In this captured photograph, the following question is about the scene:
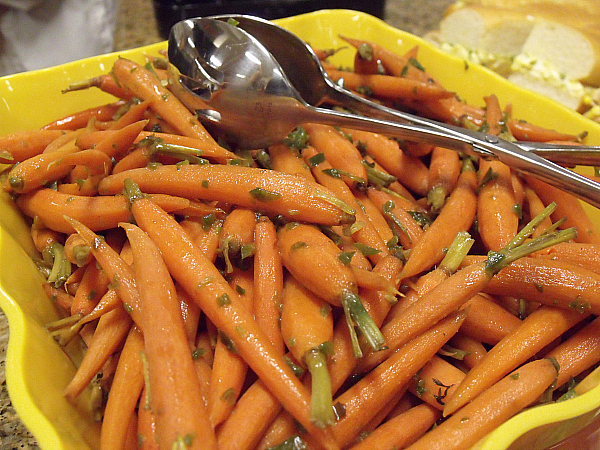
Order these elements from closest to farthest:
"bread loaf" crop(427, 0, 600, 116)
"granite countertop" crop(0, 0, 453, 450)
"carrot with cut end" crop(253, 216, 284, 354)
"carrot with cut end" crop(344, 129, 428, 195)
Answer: "carrot with cut end" crop(253, 216, 284, 354) < "carrot with cut end" crop(344, 129, 428, 195) < "bread loaf" crop(427, 0, 600, 116) < "granite countertop" crop(0, 0, 453, 450)

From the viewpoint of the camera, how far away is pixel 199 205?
3.44ft

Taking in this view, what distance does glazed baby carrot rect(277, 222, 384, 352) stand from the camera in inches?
30.3

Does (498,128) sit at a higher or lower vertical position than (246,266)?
higher

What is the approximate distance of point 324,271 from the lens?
0.84m

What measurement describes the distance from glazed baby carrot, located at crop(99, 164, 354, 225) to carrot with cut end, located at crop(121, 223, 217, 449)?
0.16 meters

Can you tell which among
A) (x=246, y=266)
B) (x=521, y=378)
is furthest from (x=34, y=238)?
(x=521, y=378)

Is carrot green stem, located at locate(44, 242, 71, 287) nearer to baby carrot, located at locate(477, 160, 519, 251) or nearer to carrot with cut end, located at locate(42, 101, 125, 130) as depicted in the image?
carrot with cut end, located at locate(42, 101, 125, 130)

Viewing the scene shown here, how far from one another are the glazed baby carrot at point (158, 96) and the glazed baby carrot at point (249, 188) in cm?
21

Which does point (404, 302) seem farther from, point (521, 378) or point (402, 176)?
point (402, 176)

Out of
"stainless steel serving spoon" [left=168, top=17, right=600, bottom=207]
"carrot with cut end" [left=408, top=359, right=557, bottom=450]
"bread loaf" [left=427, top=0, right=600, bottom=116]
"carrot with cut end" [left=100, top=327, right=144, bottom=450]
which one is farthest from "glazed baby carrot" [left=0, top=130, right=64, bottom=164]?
"bread loaf" [left=427, top=0, right=600, bottom=116]

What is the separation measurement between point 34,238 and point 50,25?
1713 millimetres

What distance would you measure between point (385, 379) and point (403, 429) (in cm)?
9

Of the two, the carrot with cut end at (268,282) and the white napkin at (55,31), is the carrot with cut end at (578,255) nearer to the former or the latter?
the carrot with cut end at (268,282)

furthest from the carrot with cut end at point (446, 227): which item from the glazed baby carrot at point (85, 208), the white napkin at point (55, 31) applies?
the white napkin at point (55, 31)
